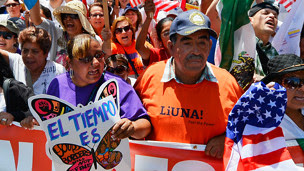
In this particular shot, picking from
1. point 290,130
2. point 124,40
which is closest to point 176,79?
point 290,130

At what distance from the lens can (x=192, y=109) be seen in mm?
2719

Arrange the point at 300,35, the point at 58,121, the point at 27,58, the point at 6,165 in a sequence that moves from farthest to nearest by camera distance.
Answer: the point at 300,35 → the point at 27,58 → the point at 6,165 → the point at 58,121

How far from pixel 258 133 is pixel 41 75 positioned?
2289mm

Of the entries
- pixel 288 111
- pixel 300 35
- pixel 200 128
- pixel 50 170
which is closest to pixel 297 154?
pixel 288 111

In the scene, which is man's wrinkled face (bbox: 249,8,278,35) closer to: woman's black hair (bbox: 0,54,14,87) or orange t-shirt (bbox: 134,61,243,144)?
orange t-shirt (bbox: 134,61,243,144)

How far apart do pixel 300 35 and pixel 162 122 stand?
2.04 metres

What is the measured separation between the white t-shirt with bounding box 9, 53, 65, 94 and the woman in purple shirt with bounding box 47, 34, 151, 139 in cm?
71

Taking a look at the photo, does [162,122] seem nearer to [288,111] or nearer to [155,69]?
[155,69]

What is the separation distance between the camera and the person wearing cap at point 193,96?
270 centimetres

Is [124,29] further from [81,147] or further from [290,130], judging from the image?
[290,130]

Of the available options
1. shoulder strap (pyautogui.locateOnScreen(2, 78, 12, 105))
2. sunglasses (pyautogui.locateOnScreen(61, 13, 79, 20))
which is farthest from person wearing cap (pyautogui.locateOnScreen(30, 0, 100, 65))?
shoulder strap (pyautogui.locateOnScreen(2, 78, 12, 105))

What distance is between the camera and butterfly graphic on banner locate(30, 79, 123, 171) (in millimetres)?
2488

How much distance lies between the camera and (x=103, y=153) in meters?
2.60

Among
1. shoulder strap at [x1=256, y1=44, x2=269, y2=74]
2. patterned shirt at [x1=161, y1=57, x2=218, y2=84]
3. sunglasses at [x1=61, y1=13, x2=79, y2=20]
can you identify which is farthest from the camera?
sunglasses at [x1=61, y1=13, x2=79, y2=20]
